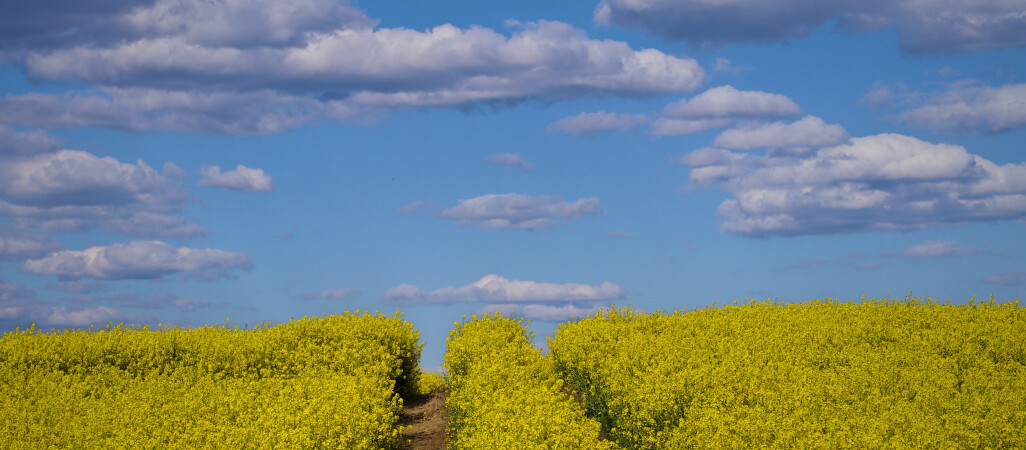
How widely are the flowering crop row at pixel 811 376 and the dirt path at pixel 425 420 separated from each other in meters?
3.19

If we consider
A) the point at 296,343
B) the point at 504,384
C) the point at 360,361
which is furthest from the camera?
the point at 296,343

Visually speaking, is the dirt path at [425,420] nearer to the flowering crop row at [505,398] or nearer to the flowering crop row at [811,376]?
the flowering crop row at [505,398]

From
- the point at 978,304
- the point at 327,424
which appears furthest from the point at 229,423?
the point at 978,304

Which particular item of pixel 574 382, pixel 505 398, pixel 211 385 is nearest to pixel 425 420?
pixel 574 382

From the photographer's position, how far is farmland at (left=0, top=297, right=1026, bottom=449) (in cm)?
998

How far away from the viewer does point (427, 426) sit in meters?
17.4

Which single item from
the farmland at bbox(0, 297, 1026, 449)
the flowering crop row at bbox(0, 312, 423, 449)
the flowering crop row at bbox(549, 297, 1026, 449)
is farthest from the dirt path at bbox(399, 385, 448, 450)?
the flowering crop row at bbox(549, 297, 1026, 449)

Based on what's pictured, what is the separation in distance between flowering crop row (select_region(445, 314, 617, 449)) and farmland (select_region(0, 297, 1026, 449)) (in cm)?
4

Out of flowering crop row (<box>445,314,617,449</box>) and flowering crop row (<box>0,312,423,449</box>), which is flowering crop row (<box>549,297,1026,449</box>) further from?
flowering crop row (<box>0,312,423,449</box>)

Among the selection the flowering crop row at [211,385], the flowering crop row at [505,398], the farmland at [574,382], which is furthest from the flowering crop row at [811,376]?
the flowering crop row at [211,385]

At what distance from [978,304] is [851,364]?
792 cm

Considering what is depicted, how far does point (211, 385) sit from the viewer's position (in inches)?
643

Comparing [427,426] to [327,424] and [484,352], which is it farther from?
[327,424]

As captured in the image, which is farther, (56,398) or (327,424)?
(56,398)
